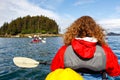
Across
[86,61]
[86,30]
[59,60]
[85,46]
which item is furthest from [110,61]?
[59,60]

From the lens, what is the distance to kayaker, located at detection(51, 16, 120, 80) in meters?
5.65

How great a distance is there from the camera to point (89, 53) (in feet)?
18.2

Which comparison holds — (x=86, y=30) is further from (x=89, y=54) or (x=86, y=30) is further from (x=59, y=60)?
(x=59, y=60)

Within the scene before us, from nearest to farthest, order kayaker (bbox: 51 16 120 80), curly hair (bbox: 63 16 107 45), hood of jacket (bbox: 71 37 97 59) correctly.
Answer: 1. hood of jacket (bbox: 71 37 97 59)
2. kayaker (bbox: 51 16 120 80)
3. curly hair (bbox: 63 16 107 45)

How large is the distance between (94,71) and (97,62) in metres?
0.27

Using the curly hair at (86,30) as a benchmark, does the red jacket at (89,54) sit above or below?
below

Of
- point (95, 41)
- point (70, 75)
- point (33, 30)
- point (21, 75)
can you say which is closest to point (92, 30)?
point (95, 41)

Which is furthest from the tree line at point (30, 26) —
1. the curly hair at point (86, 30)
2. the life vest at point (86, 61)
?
the life vest at point (86, 61)

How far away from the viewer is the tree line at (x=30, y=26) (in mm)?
166875

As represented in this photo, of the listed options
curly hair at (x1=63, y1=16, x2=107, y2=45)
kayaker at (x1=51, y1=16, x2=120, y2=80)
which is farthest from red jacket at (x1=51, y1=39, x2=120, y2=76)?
curly hair at (x1=63, y1=16, x2=107, y2=45)

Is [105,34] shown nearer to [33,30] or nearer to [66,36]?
[66,36]

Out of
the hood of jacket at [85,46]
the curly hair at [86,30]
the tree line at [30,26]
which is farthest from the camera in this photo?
the tree line at [30,26]

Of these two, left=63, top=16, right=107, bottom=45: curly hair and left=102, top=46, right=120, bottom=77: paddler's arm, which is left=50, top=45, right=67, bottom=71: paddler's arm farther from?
left=102, top=46, right=120, bottom=77: paddler's arm

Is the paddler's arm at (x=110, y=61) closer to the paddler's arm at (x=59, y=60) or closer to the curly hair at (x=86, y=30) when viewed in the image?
the curly hair at (x=86, y=30)
